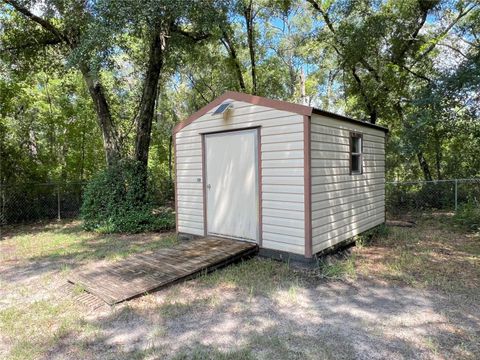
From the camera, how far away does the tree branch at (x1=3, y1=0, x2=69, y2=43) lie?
23.0 feet

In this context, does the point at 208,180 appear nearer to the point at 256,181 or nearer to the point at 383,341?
the point at 256,181

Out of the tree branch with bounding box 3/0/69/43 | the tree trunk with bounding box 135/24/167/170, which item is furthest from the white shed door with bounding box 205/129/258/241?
the tree branch with bounding box 3/0/69/43

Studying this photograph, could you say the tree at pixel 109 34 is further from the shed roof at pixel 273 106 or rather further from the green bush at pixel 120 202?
the shed roof at pixel 273 106

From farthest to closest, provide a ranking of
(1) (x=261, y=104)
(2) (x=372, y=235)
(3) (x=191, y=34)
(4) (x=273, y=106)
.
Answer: (3) (x=191, y=34), (2) (x=372, y=235), (1) (x=261, y=104), (4) (x=273, y=106)

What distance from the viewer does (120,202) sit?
748 centimetres

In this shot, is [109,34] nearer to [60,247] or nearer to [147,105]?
[147,105]

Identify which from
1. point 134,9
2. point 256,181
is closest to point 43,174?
point 134,9

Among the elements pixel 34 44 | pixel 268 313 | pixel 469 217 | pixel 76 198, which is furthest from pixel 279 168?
pixel 34 44

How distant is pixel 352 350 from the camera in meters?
2.44

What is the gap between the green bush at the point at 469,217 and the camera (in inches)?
261

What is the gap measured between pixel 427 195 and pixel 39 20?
1086 cm

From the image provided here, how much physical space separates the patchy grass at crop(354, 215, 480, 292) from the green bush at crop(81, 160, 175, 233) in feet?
15.0

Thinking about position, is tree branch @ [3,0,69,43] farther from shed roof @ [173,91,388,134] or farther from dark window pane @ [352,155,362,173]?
dark window pane @ [352,155,362,173]

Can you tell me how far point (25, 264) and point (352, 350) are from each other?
190 inches
